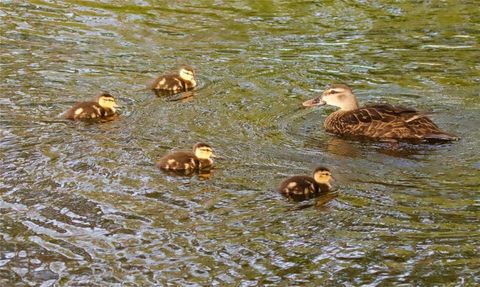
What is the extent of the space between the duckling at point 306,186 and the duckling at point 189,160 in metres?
0.70

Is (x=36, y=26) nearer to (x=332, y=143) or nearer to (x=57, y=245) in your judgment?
(x=332, y=143)

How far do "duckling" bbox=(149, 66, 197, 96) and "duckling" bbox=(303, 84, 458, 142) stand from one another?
4.46 ft

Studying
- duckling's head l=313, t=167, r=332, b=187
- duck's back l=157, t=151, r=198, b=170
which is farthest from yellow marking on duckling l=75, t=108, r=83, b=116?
duckling's head l=313, t=167, r=332, b=187

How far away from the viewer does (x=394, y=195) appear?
6.64 m

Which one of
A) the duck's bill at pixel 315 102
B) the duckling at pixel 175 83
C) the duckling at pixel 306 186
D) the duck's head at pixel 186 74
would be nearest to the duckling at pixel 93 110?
the duckling at pixel 175 83

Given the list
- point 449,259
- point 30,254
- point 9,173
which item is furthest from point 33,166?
point 449,259

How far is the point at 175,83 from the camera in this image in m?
9.29

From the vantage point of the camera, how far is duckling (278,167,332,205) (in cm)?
658

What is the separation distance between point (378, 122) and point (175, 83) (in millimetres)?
1998

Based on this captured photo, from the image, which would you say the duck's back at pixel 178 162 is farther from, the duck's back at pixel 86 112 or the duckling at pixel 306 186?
the duck's back at pixel 86 112

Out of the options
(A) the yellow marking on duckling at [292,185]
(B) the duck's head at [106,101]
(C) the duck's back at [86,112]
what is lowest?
(C) the duck's back at [86,112]

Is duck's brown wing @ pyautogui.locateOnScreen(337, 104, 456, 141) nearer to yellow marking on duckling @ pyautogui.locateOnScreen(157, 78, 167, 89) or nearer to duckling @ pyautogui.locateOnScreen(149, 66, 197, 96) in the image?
duckling @ pyautogui.locateOnScreen(149, 66, 197, 96)

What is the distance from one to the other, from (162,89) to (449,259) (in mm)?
4293

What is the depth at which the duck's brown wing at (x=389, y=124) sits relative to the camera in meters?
7.99
